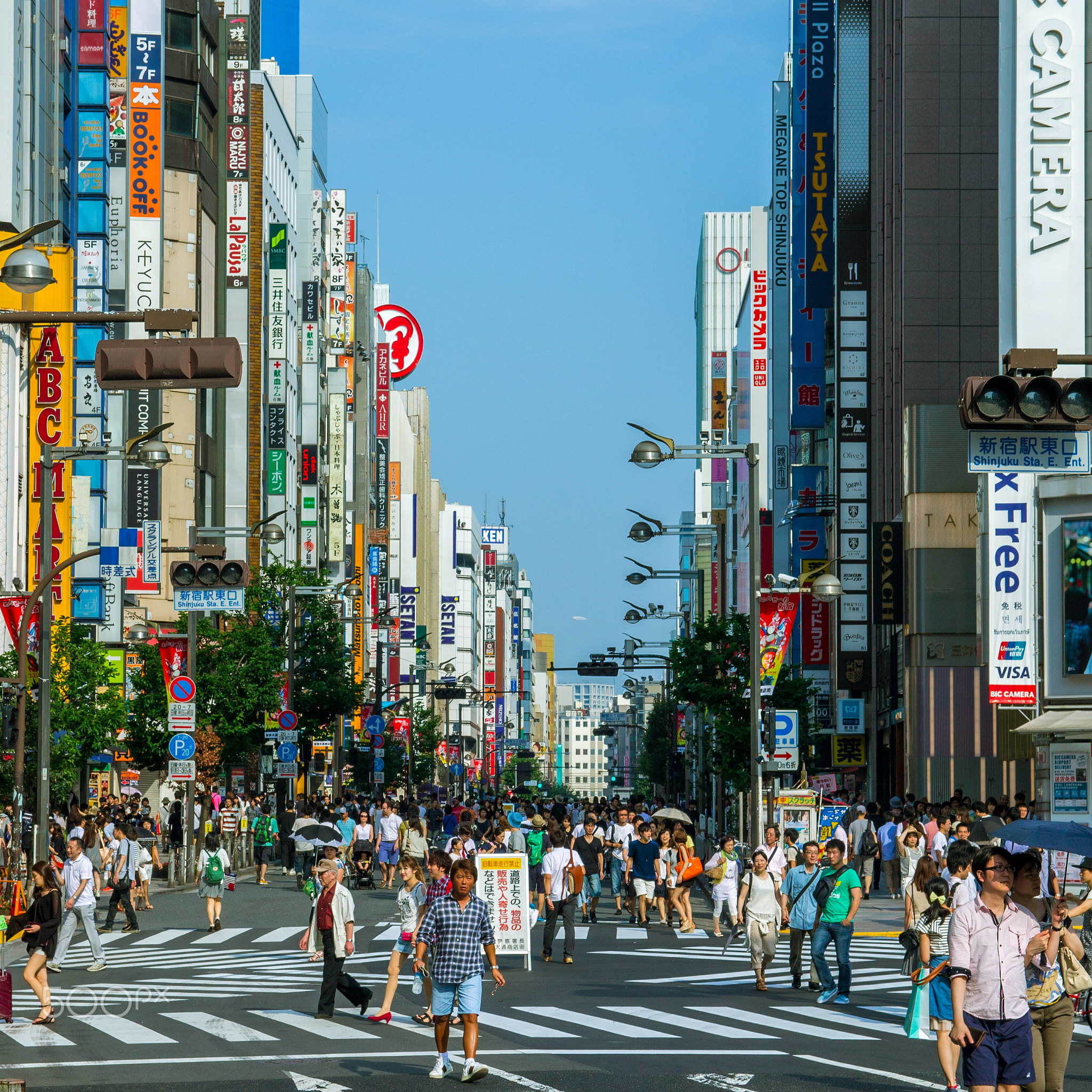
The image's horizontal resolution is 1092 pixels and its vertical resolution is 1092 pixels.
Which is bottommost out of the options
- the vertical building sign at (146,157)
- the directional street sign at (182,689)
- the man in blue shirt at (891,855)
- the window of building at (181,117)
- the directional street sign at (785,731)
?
the man in blue shirt at (891,855)

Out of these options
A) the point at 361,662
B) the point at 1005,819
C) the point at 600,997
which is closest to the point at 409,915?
the point at 600,997

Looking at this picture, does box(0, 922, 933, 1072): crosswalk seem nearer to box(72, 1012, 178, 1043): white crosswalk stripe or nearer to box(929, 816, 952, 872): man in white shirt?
box(72, 1012, 178, 1043): white crosswalk stripe

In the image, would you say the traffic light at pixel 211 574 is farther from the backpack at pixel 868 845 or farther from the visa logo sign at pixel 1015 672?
the visa logo sign at pixel 1015 672

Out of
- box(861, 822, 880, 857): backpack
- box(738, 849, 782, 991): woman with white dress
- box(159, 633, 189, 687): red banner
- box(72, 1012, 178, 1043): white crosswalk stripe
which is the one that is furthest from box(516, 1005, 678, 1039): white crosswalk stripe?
box(159, 633, 189, 687): red banner

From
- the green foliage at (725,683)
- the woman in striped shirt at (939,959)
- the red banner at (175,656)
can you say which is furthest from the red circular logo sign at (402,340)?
the woman in striped shirt at (939,959)

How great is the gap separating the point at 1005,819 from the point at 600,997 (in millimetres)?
11658

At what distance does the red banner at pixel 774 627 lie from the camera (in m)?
29.7

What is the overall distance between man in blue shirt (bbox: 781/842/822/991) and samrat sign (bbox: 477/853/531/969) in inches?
128

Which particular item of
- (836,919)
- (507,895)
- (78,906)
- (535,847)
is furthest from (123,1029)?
(535,847)

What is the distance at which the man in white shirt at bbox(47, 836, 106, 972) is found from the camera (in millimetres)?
22094

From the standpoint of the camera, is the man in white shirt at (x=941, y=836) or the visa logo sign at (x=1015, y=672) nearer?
the man in white shirt at (x=941, y=836)

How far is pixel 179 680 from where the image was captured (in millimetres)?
35906

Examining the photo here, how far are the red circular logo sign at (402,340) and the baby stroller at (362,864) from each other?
11797 cm

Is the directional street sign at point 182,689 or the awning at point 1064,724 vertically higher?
the directional street sign at point 182,689
